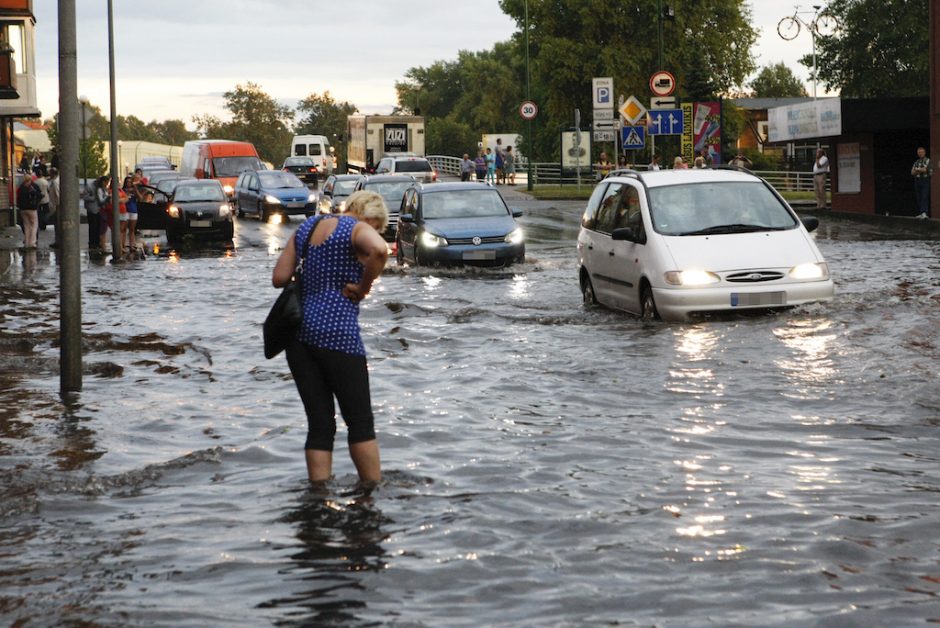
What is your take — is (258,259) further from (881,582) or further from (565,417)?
(881,582)

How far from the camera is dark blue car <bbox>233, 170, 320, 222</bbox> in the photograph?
4722cm

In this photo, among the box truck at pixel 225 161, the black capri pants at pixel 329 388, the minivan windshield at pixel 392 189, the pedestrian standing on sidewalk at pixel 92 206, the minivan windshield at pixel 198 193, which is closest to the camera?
the black capri pants at pixel 329 388

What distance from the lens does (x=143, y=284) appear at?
24.5 m

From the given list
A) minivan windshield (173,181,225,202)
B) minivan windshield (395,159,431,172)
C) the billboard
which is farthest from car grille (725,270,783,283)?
minivan windshield (395,159,431,172)

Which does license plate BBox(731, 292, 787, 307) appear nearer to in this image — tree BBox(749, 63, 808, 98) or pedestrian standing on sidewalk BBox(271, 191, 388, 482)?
pedestrian standing on sidewalk BBox(271, 191, 388, 482)

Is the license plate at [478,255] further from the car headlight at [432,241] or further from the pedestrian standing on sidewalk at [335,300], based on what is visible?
the pedestrian standing on sidewalk at [335,300]

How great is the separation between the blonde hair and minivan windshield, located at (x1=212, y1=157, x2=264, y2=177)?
50172 mm

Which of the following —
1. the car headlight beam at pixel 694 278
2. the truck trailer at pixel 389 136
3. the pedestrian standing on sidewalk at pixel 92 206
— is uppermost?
the truck trailer at pixel 389 136

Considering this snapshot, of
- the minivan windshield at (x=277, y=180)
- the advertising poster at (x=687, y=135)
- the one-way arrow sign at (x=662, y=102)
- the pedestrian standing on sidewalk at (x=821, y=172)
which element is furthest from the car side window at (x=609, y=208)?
the minivan windshield at (x=277, y=180)

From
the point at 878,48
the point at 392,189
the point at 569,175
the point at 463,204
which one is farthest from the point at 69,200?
the point at 878,48

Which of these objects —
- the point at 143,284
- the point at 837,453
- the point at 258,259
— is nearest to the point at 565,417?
the point at 837,453

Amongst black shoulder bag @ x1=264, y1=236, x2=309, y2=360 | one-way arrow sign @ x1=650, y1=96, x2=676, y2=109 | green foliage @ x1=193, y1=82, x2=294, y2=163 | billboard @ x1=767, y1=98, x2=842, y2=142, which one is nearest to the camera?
black shoulder bag @ x1=264, y1=236, x2=309, y2=360

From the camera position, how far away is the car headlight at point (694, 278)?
14.9m

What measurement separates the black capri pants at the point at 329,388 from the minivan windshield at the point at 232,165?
50.2 m
